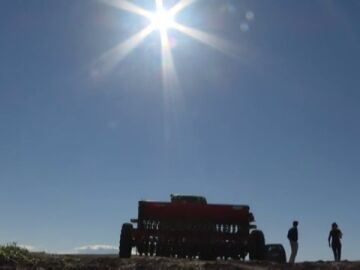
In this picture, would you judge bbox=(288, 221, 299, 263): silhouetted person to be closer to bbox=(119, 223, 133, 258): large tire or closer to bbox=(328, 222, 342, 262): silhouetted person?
bbox=(328, 222, 342, 262): silhouetted person

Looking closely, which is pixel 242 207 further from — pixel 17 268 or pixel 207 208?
pixel 17 268

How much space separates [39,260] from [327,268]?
24.1 ft

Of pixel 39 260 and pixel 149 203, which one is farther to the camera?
pixel 149 203

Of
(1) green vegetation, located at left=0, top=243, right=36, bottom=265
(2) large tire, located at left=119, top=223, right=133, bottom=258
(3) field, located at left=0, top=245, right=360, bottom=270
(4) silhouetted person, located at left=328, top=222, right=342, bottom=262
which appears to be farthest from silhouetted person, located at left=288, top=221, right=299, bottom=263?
(1) green vegetation, located at left=0, top=243, right=36, bottom=265

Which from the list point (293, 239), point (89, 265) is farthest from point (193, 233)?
point (89, 265)

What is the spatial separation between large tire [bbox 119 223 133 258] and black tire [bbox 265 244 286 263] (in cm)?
622

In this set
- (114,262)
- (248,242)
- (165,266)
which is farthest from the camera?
(248,242)

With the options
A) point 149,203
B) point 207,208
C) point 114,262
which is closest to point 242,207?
point 207,208

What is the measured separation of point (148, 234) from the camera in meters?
24.0

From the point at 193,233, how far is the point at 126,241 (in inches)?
→ 103

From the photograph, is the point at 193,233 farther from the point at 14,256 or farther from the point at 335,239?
the point at 14,256

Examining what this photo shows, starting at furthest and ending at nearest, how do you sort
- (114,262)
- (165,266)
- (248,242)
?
(248,242) < (114,262) < (165,266)

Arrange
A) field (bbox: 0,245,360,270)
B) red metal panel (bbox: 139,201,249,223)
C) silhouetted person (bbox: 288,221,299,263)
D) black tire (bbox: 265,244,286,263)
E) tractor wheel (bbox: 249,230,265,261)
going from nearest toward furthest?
field (bbox: 0,245,360,270), tractor wheel (bbox: 249,230,265,261), red metal panel (bbox: 139,201,249,223), silhouetted person (bbox: 288,221,299,263), black tire (bbox: 265,244,286,263)

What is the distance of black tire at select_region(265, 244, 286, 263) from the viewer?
26422mm
